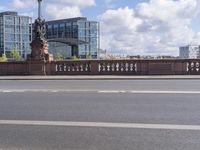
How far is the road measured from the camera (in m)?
7.90

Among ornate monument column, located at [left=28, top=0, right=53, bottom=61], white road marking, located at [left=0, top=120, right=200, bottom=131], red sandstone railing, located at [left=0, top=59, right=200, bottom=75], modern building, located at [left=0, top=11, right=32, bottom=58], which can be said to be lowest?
white road marking, located at [left=0, top=120, right=200, bottom=131]

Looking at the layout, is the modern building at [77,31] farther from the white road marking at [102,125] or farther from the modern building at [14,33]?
the white road marking at [102,125]

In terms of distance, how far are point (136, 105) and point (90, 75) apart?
19.7 m

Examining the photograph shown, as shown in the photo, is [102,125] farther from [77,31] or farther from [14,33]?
[77,31]

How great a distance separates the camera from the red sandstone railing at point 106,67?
101 ft

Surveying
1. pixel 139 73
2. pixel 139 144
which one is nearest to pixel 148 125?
pixel 139 144

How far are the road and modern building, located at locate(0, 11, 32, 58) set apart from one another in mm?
109812

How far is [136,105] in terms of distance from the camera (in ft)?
41.1

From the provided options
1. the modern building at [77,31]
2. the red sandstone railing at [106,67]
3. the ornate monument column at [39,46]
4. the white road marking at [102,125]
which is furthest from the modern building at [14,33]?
the white road marking at [102,125]

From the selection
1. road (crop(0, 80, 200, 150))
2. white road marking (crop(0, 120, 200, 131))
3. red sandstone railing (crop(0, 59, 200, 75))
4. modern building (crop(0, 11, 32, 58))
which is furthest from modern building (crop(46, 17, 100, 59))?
white road marking (crop(0, 120, 200, 131))

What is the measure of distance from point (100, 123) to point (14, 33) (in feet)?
386

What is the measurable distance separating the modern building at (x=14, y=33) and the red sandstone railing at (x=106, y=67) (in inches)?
3485

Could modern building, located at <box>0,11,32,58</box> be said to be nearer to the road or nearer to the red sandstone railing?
the red sandstone railing

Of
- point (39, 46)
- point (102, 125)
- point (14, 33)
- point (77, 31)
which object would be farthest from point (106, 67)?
point (77, 31)
